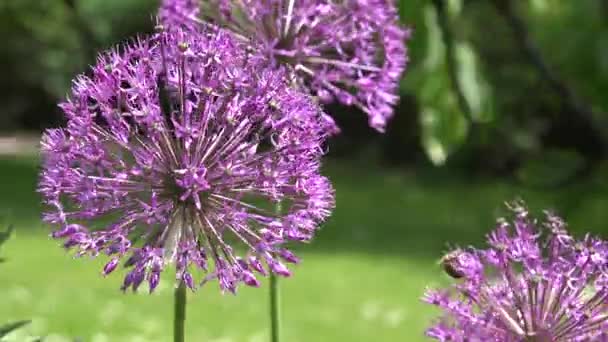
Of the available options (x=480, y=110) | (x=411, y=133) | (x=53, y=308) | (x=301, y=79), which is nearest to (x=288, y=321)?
(x=53, y=308)

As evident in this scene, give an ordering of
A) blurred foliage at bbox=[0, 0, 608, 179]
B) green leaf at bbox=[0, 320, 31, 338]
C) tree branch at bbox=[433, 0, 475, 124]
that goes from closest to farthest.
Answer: green leaf at bbox=[0, 320, 31, 338]
tree branch at bbox=[433, 0, 475, 124]
blurred foliage at bbox=[0, 0, 608, 179]

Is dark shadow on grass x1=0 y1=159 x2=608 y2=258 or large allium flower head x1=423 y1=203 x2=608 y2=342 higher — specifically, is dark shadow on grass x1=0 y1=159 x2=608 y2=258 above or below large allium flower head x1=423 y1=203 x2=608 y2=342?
above

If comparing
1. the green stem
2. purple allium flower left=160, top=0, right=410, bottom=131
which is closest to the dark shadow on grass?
purple allium flower left=160, top=0, right=410, bottom=131

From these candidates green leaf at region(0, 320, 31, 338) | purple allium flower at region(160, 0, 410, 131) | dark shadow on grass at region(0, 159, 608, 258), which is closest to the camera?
green leaf at region(0, 320, 31, 338)

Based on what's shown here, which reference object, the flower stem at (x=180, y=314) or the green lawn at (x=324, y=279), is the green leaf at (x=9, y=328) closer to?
the green lawn at (x=324, y=279)

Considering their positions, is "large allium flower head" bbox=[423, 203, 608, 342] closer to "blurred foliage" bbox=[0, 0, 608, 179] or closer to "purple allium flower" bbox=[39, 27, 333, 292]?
"purple allium flower" bbox=[39, 27, 333, 292]

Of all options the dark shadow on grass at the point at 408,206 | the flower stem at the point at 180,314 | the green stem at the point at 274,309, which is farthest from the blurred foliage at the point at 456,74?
the flower stem at the point at 180,314
